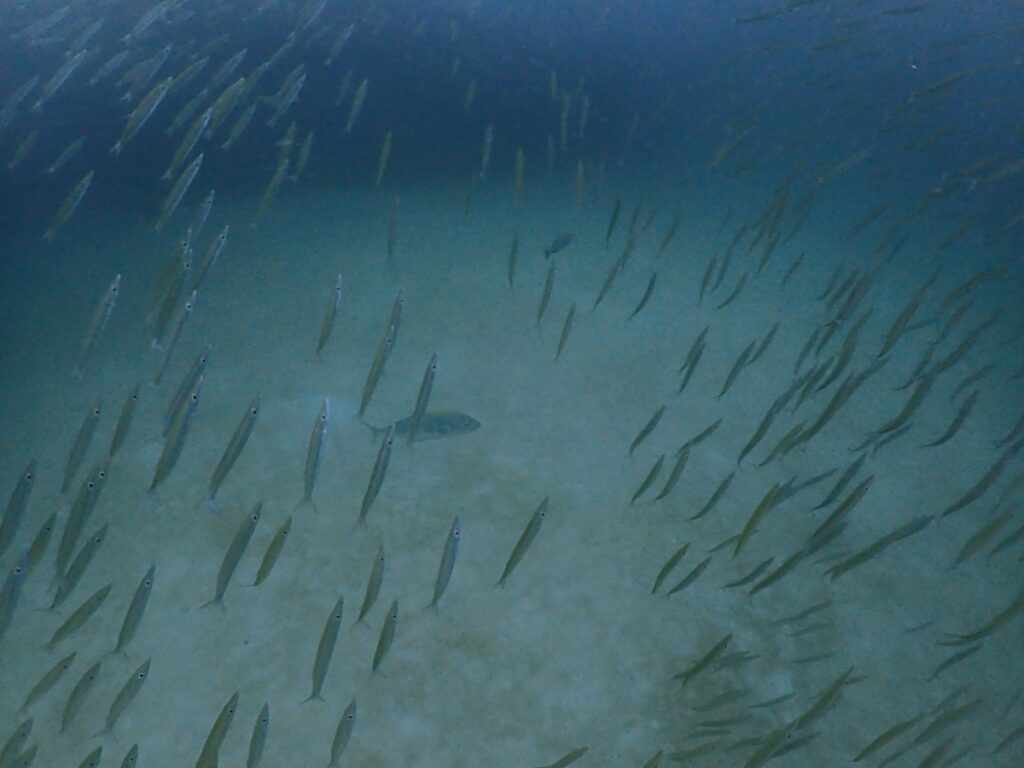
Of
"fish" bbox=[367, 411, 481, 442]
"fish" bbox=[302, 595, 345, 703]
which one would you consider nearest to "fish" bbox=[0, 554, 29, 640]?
"fish" bbox=[302, 595, 345, 703]

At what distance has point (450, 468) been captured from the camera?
624 centimetres

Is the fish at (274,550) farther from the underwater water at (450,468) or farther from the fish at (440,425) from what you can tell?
the fish at (440,425)

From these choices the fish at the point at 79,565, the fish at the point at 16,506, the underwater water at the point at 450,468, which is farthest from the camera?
the underwater water at the point at 450,468

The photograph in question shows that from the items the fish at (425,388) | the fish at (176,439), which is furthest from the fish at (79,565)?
the fish at (425,388)

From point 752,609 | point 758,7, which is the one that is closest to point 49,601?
point 752,609

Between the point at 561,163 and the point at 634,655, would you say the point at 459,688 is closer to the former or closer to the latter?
the point at 634,655

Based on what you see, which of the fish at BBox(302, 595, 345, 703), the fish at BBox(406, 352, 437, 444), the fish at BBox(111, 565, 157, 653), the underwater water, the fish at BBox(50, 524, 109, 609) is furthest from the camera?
the underwater water

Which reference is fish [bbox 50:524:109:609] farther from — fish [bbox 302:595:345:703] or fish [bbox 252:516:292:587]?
fish [bbox 302:595:345:703]

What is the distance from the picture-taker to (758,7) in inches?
1089

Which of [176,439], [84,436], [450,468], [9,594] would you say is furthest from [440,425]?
[9,594]

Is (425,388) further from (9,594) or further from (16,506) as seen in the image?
(9,594)

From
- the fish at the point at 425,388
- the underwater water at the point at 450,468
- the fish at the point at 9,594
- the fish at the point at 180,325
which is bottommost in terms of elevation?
the underwater water at the point at 450,468

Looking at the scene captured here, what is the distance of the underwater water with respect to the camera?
Result: 4.07 metres

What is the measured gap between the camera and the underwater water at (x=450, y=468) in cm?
407
